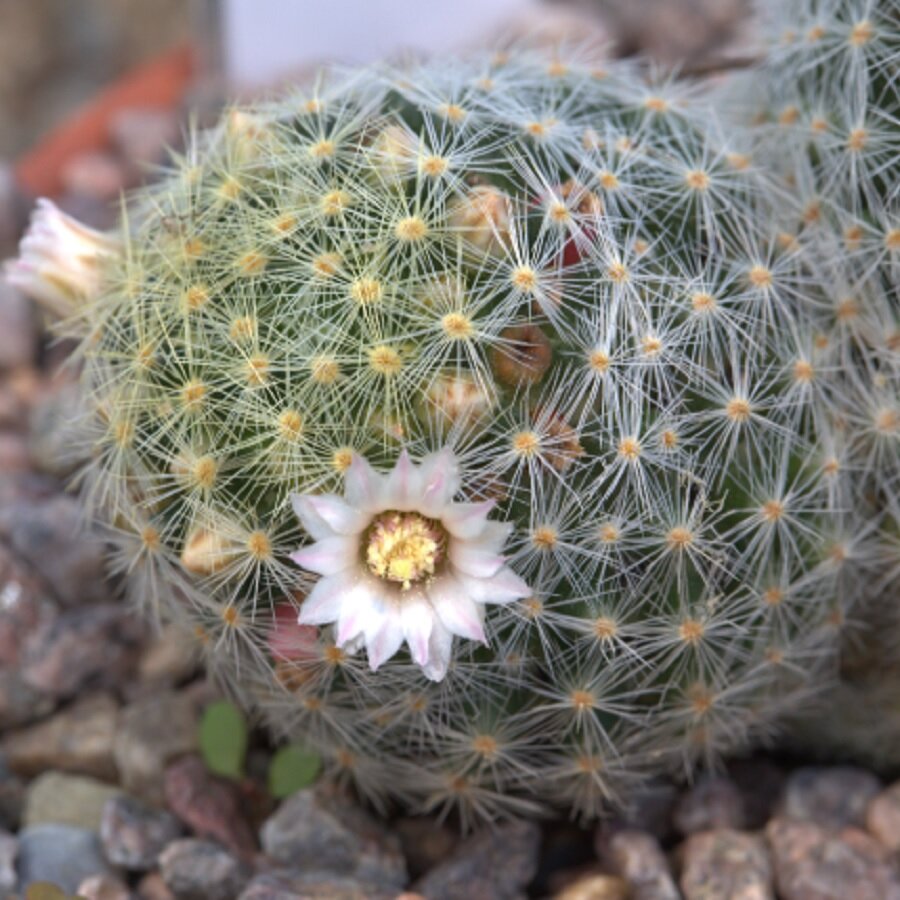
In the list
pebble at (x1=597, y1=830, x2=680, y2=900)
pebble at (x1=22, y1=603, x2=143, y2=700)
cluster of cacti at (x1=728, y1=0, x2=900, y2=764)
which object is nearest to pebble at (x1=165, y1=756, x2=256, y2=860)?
pebble at (x1=22, y1=603, x2=143, y2=700)

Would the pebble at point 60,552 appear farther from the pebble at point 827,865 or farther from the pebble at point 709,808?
the pebble at point 827,865

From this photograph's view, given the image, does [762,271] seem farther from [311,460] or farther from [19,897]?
[19,897]

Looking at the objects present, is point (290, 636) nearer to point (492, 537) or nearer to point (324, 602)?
point (324, 602)

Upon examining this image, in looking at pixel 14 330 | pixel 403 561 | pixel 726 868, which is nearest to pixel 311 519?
pixel 403 561

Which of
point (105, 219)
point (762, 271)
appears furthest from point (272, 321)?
point (105, 219)

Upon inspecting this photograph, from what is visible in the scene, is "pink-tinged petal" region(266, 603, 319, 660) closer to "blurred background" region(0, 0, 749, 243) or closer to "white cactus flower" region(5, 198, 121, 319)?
→ "white cactus flower" region(5, 198, 121, 319)

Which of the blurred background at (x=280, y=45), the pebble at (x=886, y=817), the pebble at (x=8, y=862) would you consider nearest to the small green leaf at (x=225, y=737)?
the pebble at (x=8, y=862)

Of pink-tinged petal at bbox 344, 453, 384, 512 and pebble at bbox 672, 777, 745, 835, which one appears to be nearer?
pink-tinged petal at bbox 344, 453, 384, 512
